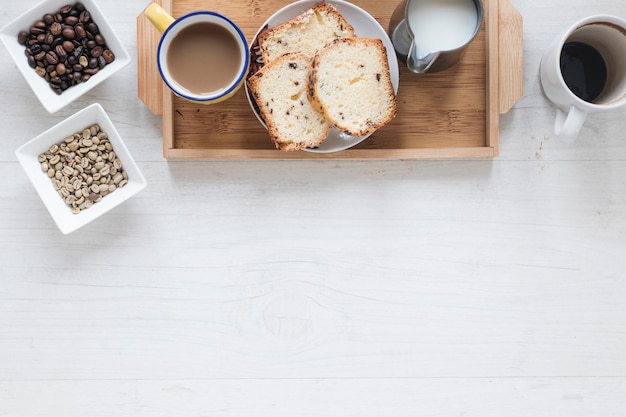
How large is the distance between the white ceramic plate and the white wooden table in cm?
9

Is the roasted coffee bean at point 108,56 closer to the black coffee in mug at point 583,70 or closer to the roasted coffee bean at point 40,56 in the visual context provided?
the roasted coffee bean at point 40,56

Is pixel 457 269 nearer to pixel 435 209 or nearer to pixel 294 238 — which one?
pixel 435 209

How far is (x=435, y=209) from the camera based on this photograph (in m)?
0.96

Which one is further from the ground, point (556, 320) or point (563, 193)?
point (563, 193)

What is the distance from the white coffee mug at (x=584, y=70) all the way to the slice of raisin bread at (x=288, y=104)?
0.38 meters

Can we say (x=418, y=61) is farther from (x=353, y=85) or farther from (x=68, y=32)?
(x=68, y=32)

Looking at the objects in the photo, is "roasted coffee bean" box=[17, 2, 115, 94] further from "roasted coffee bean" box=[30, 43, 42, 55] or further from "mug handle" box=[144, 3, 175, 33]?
"mug handle" box=[144, 3, 175, 33]

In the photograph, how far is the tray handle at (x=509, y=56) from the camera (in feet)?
2.93

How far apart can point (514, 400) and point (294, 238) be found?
0.50 metres

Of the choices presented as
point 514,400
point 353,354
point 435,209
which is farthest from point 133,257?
point 514,400

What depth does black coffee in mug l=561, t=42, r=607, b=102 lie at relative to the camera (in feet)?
2.94

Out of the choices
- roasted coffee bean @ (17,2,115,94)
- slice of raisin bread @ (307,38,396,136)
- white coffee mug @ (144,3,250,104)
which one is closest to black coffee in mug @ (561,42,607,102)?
slice of raisin bread @ (307,38,396,136)

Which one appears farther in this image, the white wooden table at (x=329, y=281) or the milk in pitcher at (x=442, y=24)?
the white wooden table at (x=329, y=281)

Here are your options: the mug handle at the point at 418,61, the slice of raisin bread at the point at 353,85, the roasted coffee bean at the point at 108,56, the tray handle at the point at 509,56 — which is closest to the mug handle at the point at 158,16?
the roasted coffee bean at the point at 108,56
